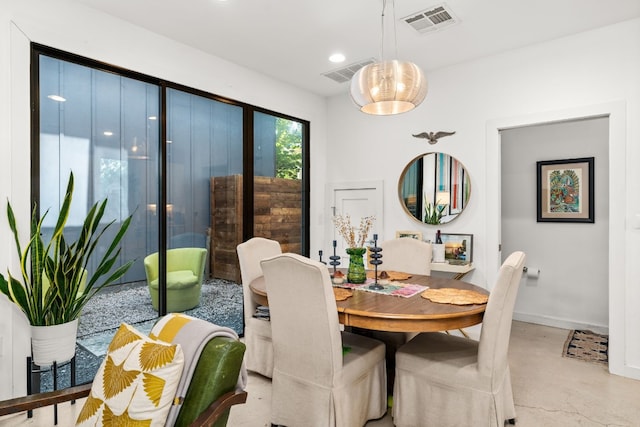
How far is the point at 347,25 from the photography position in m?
2.95

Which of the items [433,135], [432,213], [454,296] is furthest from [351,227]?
[454,296]

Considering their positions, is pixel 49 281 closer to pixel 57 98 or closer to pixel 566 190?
pixel 57 98

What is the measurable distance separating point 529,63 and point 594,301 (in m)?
2.50

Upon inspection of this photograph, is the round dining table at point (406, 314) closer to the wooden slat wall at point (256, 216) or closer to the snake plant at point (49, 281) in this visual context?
the snake plant at point (49, 281)

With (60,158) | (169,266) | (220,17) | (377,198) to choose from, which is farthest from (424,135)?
(60,158)

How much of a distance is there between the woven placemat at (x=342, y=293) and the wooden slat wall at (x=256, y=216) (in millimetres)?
1608

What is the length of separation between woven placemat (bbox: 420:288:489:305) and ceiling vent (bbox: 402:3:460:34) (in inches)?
77.1

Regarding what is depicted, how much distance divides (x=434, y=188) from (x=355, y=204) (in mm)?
985

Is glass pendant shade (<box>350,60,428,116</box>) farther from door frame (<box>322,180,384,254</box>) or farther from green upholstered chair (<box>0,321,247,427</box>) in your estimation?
door frame (<box>322,180,384,254</box>)

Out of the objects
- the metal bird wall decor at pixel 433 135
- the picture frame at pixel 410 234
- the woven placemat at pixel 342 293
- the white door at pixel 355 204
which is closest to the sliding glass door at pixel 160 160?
the white door at pixel 355 204

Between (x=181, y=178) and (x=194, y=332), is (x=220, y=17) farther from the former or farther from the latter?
(x=194, y=332)

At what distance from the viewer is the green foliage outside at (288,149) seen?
428 cm

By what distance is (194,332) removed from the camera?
1.43m

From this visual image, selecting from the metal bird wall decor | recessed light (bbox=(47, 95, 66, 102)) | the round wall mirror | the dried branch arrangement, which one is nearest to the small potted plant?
recessed light (bbox=(47, 95, 66, 102))
